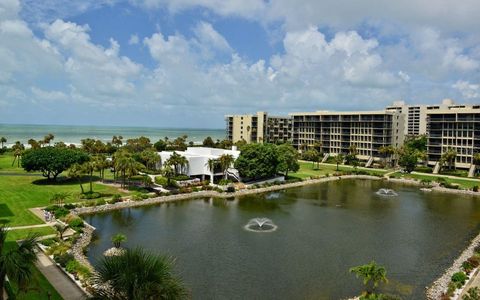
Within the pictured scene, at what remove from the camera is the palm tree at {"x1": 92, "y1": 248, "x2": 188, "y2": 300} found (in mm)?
13859

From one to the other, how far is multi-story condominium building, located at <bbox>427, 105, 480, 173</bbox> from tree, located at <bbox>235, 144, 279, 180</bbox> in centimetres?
5008

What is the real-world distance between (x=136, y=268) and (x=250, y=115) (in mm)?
150394

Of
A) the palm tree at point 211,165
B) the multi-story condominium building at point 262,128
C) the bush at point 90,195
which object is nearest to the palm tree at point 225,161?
the palm tree at point 211,165

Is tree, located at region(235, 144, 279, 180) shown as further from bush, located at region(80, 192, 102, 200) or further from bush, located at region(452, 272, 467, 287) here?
bush, located at region(452, 272, 467, 287)

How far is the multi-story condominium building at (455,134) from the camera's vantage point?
100250 mm

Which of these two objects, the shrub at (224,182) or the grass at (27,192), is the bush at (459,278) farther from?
the shrub at (224,182)

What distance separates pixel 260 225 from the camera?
50.8 metres

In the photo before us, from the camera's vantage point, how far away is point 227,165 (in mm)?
80250

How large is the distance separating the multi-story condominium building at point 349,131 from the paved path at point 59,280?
105021 mm

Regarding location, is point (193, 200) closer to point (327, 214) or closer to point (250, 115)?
point (327, 214)

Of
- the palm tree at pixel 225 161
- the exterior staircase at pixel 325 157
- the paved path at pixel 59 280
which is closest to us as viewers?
the paved path at pixel 59 280

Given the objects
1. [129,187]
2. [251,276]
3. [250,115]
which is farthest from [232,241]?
[250,115]

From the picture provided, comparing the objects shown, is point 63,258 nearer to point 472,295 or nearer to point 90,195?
point 90,195

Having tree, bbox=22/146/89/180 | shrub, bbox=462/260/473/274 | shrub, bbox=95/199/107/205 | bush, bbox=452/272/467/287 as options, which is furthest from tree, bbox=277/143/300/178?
bush, bbox=452/272/467/287
